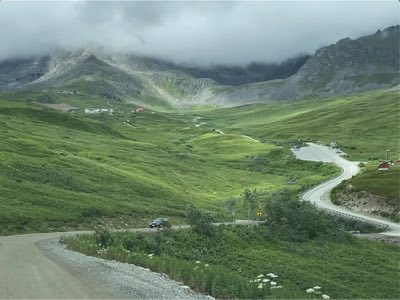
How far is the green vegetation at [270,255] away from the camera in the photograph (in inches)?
1585

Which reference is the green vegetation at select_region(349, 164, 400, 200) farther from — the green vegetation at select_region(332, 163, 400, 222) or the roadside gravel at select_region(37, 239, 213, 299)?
the roadside gravel at select_region(37, 239, 213, 299)

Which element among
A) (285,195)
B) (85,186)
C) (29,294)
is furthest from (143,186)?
(29,294)

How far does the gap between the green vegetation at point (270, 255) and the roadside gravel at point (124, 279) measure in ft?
5.27

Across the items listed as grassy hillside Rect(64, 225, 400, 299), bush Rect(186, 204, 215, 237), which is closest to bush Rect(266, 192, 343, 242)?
grassy hillside Rect(64, 225, 400, 299)

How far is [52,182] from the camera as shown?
9875 centimetres

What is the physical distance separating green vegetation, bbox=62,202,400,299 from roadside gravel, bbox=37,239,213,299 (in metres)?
1.61

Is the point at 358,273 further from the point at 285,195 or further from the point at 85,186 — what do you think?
the point at 85,186

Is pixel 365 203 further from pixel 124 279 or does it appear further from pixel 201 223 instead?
pixel 124 279

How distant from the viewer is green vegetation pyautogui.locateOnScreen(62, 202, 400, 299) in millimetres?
40259

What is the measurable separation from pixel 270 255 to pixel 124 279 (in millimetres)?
30393

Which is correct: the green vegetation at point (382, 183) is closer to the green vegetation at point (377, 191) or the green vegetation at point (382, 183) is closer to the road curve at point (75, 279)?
the green vegetation at point (377, 191)

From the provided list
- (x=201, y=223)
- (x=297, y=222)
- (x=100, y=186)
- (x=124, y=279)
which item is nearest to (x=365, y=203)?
(x=297, y=222)

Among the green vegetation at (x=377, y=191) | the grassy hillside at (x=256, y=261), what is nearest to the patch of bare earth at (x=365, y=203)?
the green vegetation at (x=377, y=191)

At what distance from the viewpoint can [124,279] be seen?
Answer: 120ft
